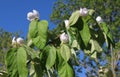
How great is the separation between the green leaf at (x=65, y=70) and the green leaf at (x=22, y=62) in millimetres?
159

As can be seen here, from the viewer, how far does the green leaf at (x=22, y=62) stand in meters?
2.02

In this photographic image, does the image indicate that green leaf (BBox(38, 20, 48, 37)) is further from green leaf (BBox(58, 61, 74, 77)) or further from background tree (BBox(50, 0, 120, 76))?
background tree (BBox(50, 0, 120, 76))

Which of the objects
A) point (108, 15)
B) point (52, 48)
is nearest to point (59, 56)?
point (52, 48)

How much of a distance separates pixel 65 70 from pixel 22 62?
0.67 ft

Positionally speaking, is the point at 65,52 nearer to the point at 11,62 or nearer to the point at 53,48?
the point at 53,48

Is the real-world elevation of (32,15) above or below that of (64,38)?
above

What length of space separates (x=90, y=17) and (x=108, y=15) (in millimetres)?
23674

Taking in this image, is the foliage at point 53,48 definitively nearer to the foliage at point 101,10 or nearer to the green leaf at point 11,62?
the green leaf at point 11,62

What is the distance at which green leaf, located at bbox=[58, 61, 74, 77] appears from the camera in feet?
6.57

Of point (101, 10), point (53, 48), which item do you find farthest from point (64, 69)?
point (101, 10)

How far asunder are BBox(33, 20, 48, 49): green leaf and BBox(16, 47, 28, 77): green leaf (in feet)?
0.24

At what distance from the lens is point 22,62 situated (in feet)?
6.67

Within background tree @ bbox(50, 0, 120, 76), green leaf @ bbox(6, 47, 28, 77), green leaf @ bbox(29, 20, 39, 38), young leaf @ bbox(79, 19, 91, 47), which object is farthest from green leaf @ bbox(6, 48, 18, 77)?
background tree @ bbox(50, 0, 120, 76)

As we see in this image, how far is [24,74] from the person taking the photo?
6.61ft
